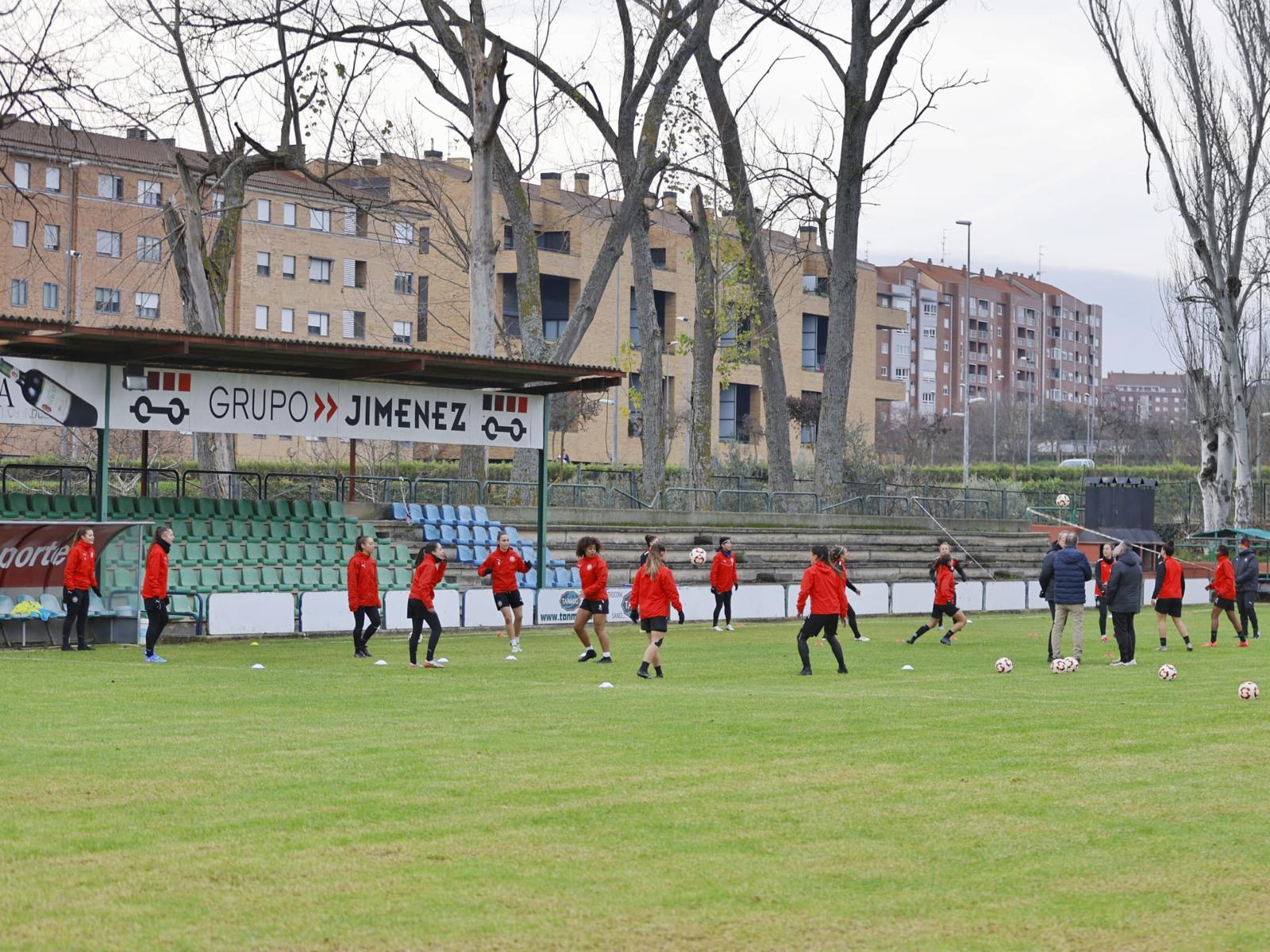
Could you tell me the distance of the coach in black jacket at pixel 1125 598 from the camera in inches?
898

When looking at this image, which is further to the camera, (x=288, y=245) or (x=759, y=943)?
(x=288, y=245)

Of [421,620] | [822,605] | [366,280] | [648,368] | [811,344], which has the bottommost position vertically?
[421,620]

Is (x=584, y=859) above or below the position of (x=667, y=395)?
below

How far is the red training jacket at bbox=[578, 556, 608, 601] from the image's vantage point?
21.9m

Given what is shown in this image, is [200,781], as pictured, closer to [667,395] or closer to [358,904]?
[358,904]

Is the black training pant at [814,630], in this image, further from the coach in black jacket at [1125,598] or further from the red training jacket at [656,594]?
the coach in black jacket at [1125,598]

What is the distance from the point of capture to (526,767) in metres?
11.5

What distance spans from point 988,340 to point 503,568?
13990 centimetres

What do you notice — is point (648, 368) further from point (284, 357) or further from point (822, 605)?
point (822, 605)

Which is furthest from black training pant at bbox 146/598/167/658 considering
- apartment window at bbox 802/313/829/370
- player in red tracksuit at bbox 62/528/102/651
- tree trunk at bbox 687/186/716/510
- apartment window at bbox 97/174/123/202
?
apartment window at bbox 802/313/829/370

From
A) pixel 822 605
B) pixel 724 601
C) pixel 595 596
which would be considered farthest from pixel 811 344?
pixel 822 605

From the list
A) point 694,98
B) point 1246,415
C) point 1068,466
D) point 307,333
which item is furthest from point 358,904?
point 1068,466

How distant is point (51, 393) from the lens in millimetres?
25938

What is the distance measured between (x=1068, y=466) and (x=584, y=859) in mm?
89197
